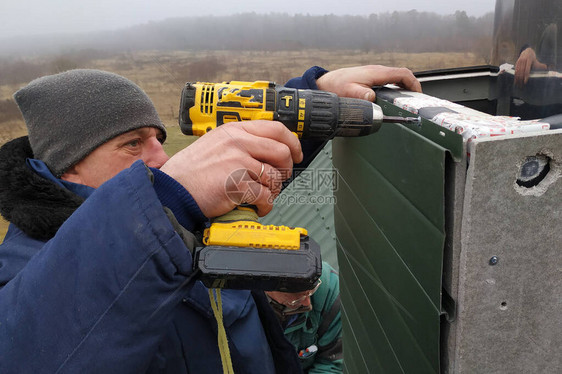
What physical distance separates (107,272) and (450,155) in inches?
28.1

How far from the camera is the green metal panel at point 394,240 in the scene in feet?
2.87

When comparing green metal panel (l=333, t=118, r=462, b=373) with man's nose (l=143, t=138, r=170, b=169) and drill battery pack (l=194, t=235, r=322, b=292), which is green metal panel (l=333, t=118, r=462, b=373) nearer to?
drill battery pack (l=194, t=235, r=322, b=292)

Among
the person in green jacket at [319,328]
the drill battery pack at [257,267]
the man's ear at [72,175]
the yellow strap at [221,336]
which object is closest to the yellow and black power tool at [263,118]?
the drill battery pack at [257,267]

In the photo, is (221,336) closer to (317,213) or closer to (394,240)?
(394,240)

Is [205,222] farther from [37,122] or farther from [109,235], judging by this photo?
[37,122]

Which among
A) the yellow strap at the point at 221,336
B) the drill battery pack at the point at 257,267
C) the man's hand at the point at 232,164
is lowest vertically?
the yellow strap at the point at 221,336

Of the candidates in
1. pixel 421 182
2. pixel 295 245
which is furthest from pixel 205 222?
pixel 421 182

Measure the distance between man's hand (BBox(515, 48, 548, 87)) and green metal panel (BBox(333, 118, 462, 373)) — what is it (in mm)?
825

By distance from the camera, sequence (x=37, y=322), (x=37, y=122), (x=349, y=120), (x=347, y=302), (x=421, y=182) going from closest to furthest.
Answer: (x=37, y=322) < (x=421, y=182) < (x=349, y=120) < (x=37, y=122) < (x=347, y=302)

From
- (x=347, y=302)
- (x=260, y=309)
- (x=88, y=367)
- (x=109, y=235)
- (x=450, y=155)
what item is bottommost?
(x=347, y=302)

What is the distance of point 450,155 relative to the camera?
30.7 inches

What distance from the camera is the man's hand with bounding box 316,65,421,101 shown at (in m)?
1.44

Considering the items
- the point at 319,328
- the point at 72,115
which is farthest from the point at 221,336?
the point at 319,328

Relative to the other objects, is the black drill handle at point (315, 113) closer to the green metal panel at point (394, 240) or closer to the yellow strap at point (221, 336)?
the green metal panel at point (394, 240)
